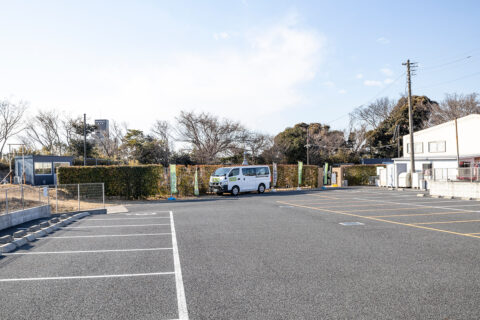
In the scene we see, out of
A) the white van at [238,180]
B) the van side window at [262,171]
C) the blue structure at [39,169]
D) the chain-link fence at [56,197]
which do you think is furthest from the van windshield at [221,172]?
the blue structure at [39,169]

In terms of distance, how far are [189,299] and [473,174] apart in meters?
20.4

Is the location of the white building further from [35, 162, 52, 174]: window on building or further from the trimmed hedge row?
[35, 162, 52, 174]: window on building

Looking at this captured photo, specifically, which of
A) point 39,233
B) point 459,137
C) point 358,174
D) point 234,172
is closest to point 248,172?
point 234,172

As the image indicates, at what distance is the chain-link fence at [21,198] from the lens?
35.4 ft

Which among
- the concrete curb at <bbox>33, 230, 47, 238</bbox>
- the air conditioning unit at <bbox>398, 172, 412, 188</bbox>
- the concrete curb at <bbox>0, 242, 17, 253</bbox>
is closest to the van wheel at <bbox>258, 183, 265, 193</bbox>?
the air conditioning unit at <bbox>398, 172, 412, 188</bbox>

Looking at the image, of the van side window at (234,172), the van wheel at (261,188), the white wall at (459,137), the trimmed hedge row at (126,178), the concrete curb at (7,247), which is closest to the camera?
the concrete curb at (7,247)

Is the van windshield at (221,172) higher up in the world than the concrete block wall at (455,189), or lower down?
higher up

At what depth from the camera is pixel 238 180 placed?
24.5 meters

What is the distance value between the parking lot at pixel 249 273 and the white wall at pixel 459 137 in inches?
992

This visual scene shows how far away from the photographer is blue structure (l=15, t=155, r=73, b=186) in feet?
95.0

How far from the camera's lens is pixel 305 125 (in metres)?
58.0

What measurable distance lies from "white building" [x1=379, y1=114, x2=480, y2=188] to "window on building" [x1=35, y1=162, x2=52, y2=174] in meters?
28.9

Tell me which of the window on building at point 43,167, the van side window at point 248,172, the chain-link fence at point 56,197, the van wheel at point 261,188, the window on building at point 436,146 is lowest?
the van wheel at point 261,188

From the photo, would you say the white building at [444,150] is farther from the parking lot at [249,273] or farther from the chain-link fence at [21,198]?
the chain-link fence at [21,198]
